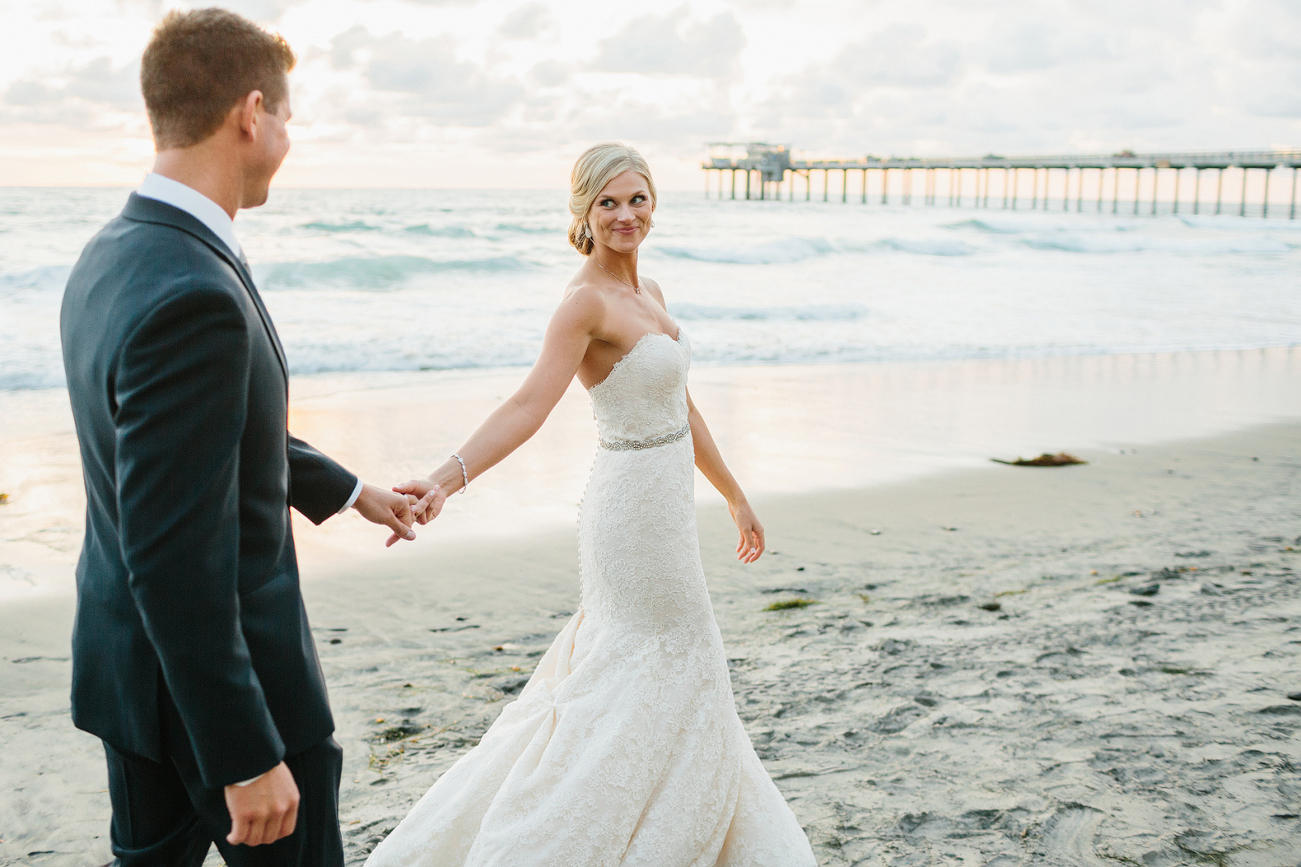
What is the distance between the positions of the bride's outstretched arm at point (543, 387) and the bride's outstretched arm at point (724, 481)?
0.49 meters

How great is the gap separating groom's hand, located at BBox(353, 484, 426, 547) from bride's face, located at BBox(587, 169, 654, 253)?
977mm

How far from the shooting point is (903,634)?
483cm

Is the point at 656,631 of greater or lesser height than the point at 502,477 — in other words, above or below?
Answer: above

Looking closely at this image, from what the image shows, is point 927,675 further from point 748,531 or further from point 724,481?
point 724,481

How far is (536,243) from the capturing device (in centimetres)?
3184

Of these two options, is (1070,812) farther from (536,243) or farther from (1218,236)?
(1218,236)

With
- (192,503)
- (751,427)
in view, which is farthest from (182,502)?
(751,427)

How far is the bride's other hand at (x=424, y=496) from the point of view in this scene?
2736 mm

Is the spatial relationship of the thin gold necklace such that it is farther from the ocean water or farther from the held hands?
the ocean water

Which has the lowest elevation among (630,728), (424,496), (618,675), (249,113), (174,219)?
(630,728)

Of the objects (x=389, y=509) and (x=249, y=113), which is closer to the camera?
(x=249, y=113)

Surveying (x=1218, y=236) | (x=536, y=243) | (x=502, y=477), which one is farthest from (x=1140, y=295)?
(x=1218, y=236)

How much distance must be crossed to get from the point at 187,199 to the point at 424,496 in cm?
130

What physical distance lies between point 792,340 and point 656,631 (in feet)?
47.1
